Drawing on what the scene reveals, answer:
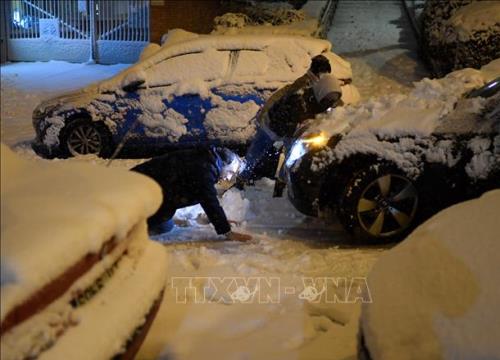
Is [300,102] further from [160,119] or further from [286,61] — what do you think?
[160,119]

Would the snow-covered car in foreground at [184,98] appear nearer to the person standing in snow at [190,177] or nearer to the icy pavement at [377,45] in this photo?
the person standing in snow at [190,177]

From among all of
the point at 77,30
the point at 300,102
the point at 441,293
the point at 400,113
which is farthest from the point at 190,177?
the point at 77,30

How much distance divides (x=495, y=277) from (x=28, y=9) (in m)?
21.0

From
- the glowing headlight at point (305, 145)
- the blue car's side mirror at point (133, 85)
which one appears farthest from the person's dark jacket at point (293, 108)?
the blue car's side mirror at point (133, 85)

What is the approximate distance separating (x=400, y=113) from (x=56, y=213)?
4.13m

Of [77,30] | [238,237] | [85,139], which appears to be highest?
[238,237]

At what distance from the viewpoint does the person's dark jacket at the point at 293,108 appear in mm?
7152

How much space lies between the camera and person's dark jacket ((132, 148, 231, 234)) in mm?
5645

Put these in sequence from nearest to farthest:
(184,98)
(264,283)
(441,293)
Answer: (441,293)
(264,283)
(184,98)

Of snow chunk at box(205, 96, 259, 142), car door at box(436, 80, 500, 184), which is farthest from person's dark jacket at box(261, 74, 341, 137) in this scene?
car door at box(436, 80, 500, 184)

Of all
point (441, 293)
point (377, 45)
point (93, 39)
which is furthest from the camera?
point (93, 39)

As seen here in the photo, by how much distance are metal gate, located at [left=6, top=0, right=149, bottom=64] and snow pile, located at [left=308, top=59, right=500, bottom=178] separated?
49.9 ft

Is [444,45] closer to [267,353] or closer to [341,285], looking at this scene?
[341,285]

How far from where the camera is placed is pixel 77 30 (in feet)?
69.2
